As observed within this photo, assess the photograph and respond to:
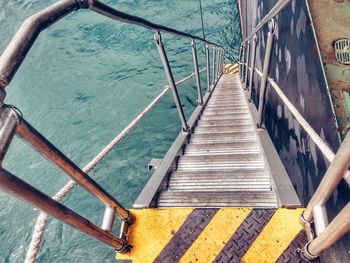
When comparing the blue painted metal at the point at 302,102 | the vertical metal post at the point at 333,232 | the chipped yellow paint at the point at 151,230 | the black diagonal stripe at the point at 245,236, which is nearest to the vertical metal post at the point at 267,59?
the blue painted metal at the point at 302,102

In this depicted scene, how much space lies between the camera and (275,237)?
62.0 inches

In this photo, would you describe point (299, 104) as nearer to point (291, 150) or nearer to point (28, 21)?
point (291, 150)

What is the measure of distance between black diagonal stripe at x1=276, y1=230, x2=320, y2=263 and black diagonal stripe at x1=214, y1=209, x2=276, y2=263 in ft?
0.59

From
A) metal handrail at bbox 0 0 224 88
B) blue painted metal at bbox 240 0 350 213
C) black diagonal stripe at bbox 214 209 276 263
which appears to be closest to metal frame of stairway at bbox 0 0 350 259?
metal handrail at bbox 0 0 224 88

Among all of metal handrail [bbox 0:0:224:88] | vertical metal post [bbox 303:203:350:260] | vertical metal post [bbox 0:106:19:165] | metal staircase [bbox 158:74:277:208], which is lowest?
metal staircase [bbox 158:74:277:208]

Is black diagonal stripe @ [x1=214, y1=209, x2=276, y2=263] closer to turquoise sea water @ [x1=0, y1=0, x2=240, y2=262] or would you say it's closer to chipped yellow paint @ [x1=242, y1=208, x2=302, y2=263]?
chipped yellow paint @ [x1=242, y1=208, x2=302, y2=263]

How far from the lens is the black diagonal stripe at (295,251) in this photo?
4.77 feet

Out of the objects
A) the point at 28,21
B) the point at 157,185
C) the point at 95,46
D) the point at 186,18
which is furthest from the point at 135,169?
the point at 186,18

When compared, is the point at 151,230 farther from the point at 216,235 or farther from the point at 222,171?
the point at 222,171

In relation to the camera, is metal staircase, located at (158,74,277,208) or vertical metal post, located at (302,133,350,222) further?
metal staircase, located at (158,74,277,208)

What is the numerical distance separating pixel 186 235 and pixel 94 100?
6632 millimetres

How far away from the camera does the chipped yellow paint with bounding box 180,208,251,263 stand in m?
1.60

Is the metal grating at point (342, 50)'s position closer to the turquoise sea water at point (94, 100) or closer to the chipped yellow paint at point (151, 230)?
the chipped yellow paint at point (151, 230)

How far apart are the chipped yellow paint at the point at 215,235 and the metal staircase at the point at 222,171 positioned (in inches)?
4.0
